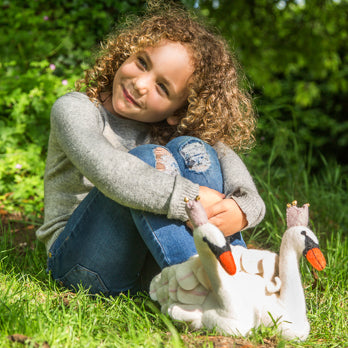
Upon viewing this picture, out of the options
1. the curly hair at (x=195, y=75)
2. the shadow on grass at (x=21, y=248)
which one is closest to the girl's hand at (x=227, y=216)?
the curly hair at (x=195, y=75)

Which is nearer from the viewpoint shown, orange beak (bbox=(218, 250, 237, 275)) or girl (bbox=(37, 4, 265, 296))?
orange beak (bbox=(218, 250, 237, 275))

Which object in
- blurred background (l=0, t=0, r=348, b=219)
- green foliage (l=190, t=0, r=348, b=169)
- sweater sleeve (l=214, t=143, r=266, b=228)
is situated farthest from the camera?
green foliage (l=190, t=0, r=348, b=169)

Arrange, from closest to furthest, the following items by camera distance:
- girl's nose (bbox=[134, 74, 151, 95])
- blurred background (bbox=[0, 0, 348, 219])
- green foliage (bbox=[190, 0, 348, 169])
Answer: girl's nose (bbox=[134, 74, 151, 95]) → blurred background (bbox=[0, 0, 348, 219]) → green foliage (bbox=[190, 0, 348, 169])

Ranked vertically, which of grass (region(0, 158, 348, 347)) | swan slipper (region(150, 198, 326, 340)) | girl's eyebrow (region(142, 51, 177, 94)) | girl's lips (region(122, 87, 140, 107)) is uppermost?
girl's eyebrow (region(142, 51, 177, 94))

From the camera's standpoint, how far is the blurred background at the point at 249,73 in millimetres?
3229

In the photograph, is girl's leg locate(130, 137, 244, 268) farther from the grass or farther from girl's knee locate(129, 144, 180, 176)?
the grass

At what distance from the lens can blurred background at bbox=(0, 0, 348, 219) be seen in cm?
323

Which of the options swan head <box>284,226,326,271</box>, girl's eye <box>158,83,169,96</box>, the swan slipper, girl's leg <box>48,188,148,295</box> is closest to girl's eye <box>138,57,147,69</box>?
girl's eye <box>158,83,169,96</box>

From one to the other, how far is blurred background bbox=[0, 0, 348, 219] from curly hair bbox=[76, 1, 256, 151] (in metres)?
0.42

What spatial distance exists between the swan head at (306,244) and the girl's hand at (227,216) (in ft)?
0.87

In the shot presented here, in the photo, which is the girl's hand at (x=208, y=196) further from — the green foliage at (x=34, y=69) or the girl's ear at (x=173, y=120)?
the green foliage at (x=34, y=69)

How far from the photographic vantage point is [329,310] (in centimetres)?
A: 173

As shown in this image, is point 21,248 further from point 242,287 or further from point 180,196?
point 242,287

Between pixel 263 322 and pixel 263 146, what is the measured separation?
2.36m
